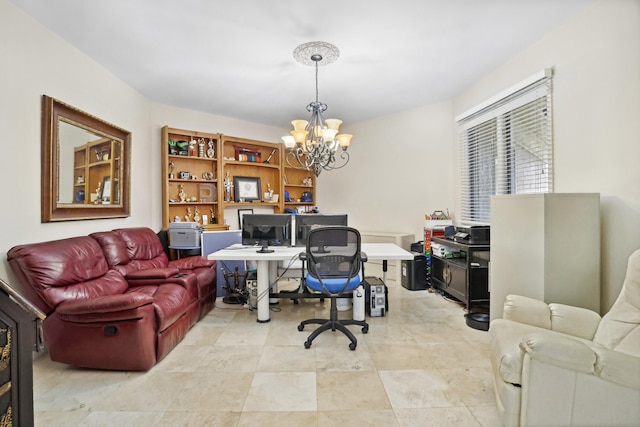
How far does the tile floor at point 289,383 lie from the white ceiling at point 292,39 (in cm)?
268

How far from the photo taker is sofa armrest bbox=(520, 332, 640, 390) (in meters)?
1.24

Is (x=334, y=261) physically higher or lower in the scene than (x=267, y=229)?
lower

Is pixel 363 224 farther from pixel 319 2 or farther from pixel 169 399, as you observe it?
pixel 169 399

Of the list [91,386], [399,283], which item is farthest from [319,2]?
[399,283]

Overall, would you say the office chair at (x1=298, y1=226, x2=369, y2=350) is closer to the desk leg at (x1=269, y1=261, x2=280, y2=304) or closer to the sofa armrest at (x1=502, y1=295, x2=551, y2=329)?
the desk leg at (x1=269, y1=261, x2=280, y2=304)

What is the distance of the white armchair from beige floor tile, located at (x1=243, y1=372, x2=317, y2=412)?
3.50ft

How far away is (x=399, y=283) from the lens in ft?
15.3

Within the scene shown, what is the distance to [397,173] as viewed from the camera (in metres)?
5.11

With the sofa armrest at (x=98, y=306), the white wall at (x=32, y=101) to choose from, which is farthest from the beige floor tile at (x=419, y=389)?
the white wall at (x=32, y=101)

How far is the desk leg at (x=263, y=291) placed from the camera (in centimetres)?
322

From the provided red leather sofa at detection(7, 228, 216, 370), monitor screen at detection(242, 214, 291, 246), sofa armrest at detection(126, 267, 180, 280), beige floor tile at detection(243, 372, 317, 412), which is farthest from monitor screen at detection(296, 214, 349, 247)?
beige floor tile at detection(243, 372, 317, 412)

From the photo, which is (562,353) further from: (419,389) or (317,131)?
(317,131)

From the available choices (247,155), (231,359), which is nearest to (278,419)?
(231,359)

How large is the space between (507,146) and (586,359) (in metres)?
2.78
